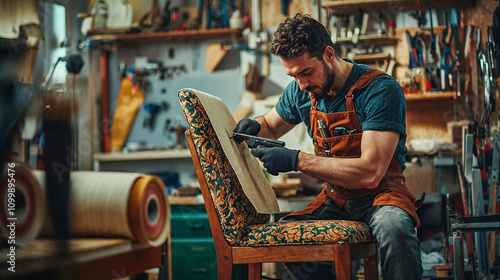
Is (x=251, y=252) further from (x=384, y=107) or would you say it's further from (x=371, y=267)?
(x=384, y=107)

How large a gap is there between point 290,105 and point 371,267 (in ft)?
2.29

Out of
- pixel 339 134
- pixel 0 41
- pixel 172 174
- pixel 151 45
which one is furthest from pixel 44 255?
pixel 151 45

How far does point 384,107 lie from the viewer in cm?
162

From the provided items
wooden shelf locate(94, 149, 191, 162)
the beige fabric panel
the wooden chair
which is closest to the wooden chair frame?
the wooden chair

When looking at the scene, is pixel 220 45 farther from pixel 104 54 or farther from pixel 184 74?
pixel 104 54

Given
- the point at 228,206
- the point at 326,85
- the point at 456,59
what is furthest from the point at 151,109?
the point at 228,206

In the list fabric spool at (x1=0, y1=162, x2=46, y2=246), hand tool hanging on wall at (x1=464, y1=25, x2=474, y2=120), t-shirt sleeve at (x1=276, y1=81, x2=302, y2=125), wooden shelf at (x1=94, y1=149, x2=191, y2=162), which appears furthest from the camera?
wooden shelf at (x1=94, y1=149, x2=191, y2=162)

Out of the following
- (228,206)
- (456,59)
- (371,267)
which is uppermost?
(456,59)

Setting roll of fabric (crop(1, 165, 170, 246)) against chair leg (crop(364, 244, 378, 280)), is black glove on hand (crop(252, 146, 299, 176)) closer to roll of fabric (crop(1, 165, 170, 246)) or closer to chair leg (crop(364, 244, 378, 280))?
chair leg (crop(364, 244, 378, 280))

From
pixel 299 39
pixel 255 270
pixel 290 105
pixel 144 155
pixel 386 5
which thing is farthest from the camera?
pixel 144 155

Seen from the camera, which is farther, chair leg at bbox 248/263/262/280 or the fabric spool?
chair leg at bbox 248/263/262/280

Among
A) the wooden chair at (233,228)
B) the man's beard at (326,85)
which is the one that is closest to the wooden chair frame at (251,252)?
the wooden chair at (233,228)

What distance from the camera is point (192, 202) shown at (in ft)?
9.91

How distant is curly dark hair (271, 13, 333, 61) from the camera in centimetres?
172
